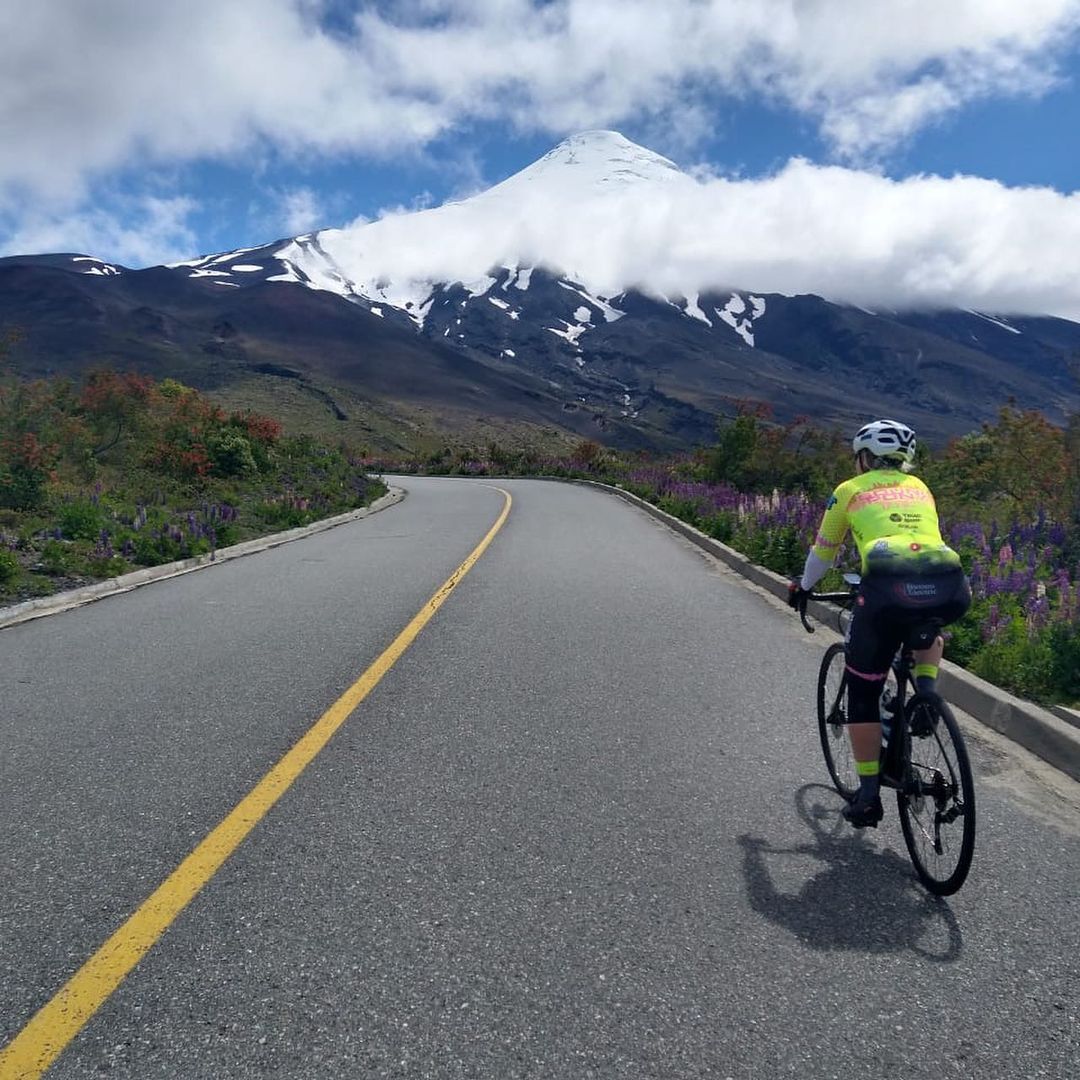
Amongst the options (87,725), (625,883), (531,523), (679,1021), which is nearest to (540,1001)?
(679,1021)

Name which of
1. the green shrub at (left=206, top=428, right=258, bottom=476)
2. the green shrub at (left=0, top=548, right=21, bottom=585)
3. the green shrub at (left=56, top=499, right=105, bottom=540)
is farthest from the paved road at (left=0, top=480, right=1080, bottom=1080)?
the green shrub at (left=206, top=428, right=258, bottom=476)

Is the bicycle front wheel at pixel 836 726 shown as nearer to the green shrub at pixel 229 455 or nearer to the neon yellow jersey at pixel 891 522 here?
the neon yellow jersey at pixel 891 522

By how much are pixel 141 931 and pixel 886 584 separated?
3109mm

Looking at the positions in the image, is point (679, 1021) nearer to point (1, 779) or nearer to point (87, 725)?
point (1, 779)

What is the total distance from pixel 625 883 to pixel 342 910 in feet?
3.54

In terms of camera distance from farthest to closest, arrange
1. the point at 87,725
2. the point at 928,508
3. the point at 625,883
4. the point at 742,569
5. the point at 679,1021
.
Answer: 1. the point at 742,569
2. the point at 87,725
3. the point at 928,508
4. the point at 625,883
5. the point at 679,1021

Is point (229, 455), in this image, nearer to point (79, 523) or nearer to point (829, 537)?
point (79, 523)

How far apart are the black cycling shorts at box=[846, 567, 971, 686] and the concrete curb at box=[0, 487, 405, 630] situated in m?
7.80

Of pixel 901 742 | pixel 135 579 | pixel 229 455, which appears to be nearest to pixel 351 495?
pixel 229 455

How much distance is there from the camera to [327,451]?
31.1 meters

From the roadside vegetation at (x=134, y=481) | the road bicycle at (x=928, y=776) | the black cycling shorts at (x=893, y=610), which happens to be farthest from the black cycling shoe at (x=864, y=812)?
the roadside vegetation at (x=134, y=481)

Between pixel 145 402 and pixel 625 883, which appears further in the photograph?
pixel 145 402

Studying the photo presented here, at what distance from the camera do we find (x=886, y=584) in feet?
11.2

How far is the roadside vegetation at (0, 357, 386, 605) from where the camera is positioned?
35.9 ft
